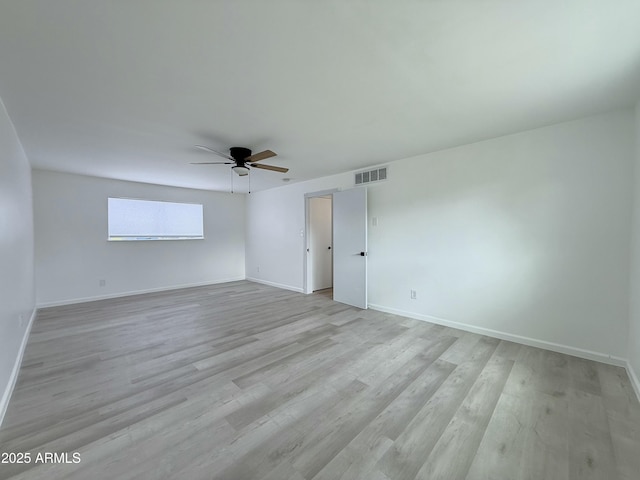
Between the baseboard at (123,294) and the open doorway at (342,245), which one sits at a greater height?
the open doorway at (342,245)

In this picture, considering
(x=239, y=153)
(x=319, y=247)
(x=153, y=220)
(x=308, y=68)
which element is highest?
(x=308, y=68)

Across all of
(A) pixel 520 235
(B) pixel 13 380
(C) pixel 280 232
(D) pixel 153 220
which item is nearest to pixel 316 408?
(B) pixel 13 380

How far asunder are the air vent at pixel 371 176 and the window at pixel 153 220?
4239 mm

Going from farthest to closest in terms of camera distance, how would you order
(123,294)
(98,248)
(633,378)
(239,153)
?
1. (123,294)
2. (98,248)
3. (239,153)
4. (633,378)

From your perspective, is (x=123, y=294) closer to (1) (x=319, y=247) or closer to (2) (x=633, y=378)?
(1) (x=319, y=247)

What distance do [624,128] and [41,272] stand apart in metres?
8.28

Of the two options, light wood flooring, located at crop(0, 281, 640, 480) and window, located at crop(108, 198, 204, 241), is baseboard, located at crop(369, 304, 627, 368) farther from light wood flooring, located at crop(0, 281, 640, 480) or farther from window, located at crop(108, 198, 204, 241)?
window, located at crop(108, 198, 204, 241)

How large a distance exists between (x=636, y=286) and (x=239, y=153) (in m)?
4.31

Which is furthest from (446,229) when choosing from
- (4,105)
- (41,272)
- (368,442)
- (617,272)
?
(41,272)

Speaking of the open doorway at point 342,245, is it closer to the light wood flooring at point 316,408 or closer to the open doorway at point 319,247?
the open doorway at point 319,247

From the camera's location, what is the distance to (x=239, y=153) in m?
3.39

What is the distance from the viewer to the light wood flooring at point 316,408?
144cm

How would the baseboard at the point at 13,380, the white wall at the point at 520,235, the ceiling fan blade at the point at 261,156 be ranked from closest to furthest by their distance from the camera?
the baseboard at the point at 13,380 < the white wall at the point at 520,235 < the ceiling fan blade at the point at 261,156

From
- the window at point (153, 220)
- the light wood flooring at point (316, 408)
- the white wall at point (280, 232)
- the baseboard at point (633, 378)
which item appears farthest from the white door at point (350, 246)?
the window at point (153, 220)
